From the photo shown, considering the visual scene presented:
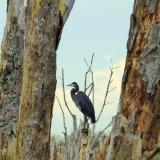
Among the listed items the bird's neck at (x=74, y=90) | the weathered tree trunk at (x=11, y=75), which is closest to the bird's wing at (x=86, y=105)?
the bird's neck at (x=74, y=90)

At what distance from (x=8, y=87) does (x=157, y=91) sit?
679 cm

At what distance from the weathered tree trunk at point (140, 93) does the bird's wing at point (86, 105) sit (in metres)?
9.12

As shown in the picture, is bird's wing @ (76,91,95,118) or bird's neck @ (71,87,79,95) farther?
bird's neck @ (71,87,79,95)

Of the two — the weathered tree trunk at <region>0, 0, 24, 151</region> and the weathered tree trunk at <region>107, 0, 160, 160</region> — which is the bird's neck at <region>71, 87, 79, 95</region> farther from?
the weathered tree trunk at <region>107, 0, 160, 160</region>

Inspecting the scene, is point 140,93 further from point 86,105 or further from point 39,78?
point 86,105

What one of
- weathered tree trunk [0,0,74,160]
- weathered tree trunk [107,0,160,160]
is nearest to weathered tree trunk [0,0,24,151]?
weathered tree trunk [0,0,74,160]

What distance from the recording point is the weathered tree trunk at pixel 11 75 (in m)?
10.1

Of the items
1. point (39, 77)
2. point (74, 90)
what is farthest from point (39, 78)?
→ point (74, 90)

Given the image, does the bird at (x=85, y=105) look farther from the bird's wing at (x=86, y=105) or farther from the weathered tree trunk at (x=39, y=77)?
the weathered tree trunk at (x=39, y=77)

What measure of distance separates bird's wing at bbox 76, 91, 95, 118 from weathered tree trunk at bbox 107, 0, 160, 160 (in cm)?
912

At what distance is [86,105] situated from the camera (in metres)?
13.0

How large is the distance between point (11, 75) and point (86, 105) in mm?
3115

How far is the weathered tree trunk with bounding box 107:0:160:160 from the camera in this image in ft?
11.7

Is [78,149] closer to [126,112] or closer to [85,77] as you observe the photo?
[85,77]
